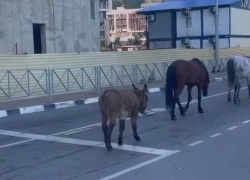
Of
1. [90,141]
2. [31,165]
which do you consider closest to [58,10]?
[90,141]

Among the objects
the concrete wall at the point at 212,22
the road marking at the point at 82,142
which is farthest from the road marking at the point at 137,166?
the concrete wall at the point at 212,22

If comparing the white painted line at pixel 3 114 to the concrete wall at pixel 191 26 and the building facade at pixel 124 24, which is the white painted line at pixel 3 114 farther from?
the building facade at pixel 124 24

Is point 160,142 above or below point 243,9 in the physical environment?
below

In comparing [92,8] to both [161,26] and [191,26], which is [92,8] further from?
[161,26]

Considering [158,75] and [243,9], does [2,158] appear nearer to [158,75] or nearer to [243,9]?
[158,75]

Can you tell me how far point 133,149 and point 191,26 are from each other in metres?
44.7

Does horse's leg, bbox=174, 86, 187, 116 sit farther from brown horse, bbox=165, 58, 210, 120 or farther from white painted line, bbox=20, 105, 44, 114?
white painted line, bbox=20, 105, 44, 114

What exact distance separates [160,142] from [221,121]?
3.45 meters

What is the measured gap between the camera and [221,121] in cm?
1405

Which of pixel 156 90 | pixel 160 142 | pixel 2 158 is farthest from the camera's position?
pixel 156 90

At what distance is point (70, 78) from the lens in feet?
72.7

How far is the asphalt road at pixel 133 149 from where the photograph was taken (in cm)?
845

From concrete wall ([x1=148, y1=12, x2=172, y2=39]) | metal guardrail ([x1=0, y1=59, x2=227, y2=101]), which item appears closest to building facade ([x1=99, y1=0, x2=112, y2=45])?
concrete wall ([x1=148, y1=12, x2=172, y2=39])

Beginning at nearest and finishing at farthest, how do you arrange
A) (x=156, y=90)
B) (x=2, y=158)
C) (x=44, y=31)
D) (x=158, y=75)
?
(x=2, y=158) < (x=156, y=90) < (x=158, y=75) < (x=44, y=31)
